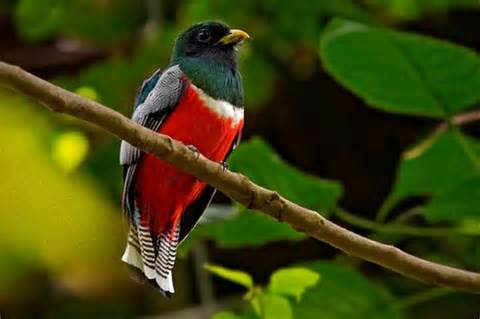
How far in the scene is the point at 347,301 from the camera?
1.34m

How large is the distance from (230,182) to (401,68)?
1.73 feet

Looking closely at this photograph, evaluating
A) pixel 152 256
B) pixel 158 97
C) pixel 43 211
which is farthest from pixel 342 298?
pixel 152 256

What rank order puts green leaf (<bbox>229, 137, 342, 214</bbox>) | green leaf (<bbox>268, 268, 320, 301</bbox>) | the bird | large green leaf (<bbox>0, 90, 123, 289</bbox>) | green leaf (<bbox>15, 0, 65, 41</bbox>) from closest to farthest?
the bird < green leaf (<bbox>268, 268, 320, 301</bbox>) < large green leaf (<bbox>0, 90, 123, 289</bbox>) < green leaf (<bbox>229, 137, 342, 214</bbox>) < green leaf (<bbox>15, 0, 65, 41</bbox>)

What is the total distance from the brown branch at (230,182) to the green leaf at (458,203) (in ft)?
1.18

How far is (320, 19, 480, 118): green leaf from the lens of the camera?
3.76ft

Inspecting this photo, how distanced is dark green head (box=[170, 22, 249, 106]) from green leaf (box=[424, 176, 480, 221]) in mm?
385

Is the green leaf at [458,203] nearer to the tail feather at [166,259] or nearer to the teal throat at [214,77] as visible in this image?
the teal throat at [214,77]

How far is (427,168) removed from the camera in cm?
132

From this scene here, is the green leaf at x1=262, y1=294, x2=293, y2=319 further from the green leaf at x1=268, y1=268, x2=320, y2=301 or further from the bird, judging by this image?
the bird

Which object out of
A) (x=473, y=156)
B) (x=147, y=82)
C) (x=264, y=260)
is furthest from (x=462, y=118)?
(x=264, y=260)

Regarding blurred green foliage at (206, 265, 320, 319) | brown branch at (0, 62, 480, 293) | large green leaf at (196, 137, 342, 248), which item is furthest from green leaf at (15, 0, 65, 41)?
brown branch at (0, 62, 480, 293)

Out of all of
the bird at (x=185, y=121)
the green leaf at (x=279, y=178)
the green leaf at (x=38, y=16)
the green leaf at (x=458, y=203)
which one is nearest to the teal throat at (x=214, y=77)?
the bird at (x=185, y=121)

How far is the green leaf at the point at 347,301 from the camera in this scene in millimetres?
1326

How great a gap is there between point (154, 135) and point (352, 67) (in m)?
0.54
